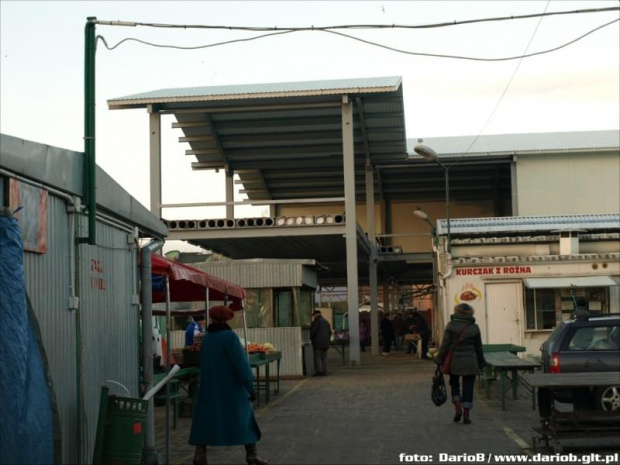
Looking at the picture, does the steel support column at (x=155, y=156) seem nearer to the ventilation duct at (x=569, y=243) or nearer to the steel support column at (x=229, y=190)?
the steel support column at (x=229, y=190)

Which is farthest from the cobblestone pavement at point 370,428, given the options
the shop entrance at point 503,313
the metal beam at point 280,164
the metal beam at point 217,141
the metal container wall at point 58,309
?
the metal beam at point 280,164

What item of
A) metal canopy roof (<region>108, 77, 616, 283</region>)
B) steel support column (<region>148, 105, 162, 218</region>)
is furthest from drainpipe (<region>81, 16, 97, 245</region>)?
steel support column (<region>148, 105, 162, 218</region>)

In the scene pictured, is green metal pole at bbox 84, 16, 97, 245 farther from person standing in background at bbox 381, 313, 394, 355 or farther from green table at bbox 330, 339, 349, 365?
person standing in background at bbox 381, 313, 394, 355

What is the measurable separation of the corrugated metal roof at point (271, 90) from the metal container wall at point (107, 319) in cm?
2042

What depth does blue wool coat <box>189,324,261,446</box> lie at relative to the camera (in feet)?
35.0

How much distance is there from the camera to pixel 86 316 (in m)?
10.3

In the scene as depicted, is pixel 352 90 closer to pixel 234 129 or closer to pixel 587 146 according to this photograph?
pixel 234 129

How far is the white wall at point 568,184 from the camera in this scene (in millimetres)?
45406

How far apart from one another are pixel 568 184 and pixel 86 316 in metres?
38.0

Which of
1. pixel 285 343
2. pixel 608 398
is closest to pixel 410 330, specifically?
pixel 285 343

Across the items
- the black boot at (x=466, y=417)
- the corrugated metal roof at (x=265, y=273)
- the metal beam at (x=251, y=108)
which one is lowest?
the black boot at (x=466, y=417)

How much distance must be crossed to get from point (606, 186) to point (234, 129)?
17143mm

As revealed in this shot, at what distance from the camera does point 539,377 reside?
12555 mm

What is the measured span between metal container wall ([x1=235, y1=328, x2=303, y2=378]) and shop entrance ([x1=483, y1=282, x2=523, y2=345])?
5.72 metres
